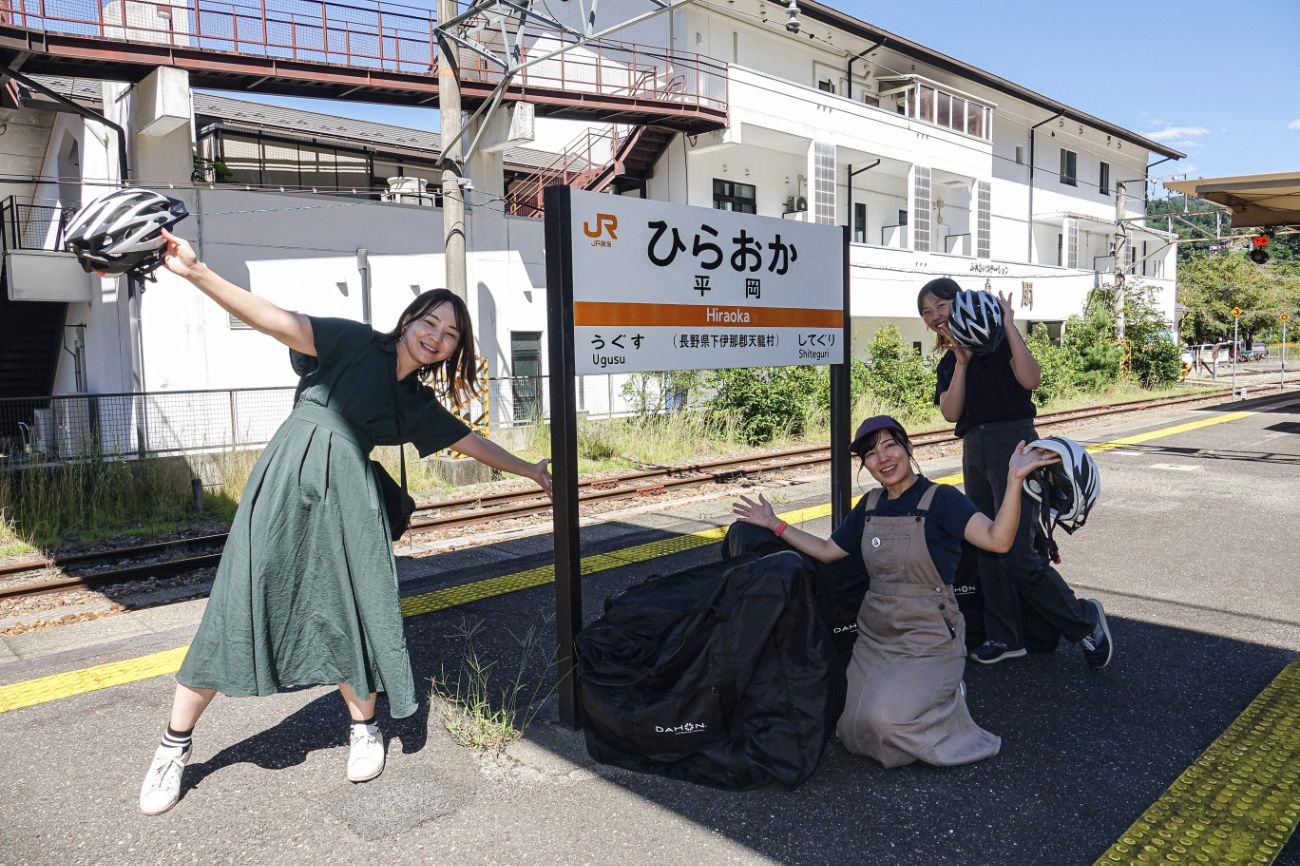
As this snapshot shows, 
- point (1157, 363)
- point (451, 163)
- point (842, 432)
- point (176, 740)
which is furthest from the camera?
point (1157, 363)

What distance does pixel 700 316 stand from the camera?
4441mm

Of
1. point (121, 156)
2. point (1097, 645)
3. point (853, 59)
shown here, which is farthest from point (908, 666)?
point (853, 59)

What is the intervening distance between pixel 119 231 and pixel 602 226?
183 cm

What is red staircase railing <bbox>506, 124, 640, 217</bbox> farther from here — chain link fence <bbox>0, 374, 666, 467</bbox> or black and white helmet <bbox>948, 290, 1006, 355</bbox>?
black and white helmet <bbox>948, 290, 1006, 355</bbox>

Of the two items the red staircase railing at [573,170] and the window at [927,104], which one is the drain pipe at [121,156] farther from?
the window at [927,104]

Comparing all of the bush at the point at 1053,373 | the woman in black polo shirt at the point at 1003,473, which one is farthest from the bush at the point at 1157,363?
the woman in black polo shirt at the point at 1003,473

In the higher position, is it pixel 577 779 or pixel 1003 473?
pixel 1003 473

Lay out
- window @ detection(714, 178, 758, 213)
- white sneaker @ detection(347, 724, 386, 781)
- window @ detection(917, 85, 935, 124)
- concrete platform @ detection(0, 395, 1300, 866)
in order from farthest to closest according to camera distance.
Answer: window @ detection(917, 85, 935, 124) → window @ detection(714, 178, 758, 213) → white sneaker @ detection(347, 724, 386, 781) → concrete platform @ detection(0, 395, 1300, 866)

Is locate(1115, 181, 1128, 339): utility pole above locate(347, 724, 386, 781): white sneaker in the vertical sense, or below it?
above

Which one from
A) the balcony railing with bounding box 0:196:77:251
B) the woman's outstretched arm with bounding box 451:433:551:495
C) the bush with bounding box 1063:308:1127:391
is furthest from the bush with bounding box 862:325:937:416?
the woman's outstretched arm with bounding box 451:433:551:495

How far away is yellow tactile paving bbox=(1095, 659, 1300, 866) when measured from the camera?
2930 millimetres

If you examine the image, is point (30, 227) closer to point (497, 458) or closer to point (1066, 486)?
point (497, 458)

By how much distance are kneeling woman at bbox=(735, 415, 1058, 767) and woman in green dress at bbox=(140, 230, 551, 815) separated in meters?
1.71

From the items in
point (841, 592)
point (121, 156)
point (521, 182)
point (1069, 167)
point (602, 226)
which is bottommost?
point (841, 592)
